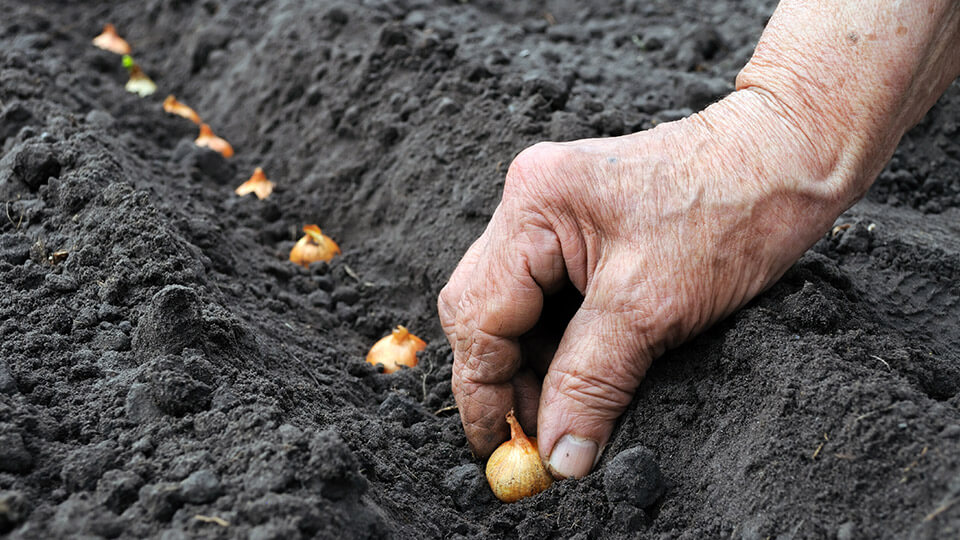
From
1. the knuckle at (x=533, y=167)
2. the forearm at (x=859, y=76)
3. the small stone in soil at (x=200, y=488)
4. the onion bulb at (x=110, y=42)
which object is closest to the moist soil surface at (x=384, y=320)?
the small stone in soil at (x=200, y=488)

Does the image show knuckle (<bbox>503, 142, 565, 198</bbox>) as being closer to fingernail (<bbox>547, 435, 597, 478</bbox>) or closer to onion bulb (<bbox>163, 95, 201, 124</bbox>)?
fingernail (<bbox>547, 435, 597, 478</bbox>)

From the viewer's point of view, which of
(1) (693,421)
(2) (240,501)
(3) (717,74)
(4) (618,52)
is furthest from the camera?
(4) (618,52)

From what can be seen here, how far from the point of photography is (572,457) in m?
2.48

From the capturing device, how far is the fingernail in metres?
2.48

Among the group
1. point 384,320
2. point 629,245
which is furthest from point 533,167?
point 384,320

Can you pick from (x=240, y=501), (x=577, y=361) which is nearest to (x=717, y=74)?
(x=577, y=361)

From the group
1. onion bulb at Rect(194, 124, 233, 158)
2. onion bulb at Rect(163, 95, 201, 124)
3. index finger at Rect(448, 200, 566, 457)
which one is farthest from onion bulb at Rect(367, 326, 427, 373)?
onion bulb at Rect(163, 95, 201, 124)

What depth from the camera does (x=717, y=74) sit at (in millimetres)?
4375

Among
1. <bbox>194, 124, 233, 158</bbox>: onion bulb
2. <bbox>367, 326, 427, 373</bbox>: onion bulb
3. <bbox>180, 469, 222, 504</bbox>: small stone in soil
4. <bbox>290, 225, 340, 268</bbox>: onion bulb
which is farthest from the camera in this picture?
<bbox>194, 124, 233, 158</bbox>: onion bulb

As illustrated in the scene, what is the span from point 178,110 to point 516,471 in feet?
12.4

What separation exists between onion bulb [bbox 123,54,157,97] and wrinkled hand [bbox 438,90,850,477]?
391cm

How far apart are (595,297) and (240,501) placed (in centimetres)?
106

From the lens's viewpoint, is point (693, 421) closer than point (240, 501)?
No

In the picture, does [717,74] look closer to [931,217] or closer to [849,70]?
[931,217]
